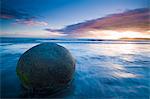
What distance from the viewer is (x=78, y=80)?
13.4 ft

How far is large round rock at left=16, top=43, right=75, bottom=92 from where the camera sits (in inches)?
125

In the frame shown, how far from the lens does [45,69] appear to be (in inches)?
125

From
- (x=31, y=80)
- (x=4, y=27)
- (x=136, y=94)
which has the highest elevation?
(x=4, y=27)

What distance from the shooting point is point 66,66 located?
11.0 ft

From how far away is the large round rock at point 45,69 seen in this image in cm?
318

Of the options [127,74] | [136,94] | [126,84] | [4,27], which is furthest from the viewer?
[4,27]

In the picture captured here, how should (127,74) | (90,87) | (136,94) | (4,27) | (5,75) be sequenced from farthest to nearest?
1. (4,27)
2. (127,74)
3. (5,75)
4. (90,87)
5. (136,94)

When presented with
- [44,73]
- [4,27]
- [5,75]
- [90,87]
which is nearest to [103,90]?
[90,87]

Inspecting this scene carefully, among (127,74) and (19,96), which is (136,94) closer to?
(127,74)

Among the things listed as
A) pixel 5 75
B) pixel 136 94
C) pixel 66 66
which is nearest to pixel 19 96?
pixel 66 66

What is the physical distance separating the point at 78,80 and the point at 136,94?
121 centimetres

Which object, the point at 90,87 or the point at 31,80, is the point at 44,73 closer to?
the point at 31,80

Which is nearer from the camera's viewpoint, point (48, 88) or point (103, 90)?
point (48, 88)

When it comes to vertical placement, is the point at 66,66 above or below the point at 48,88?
above
